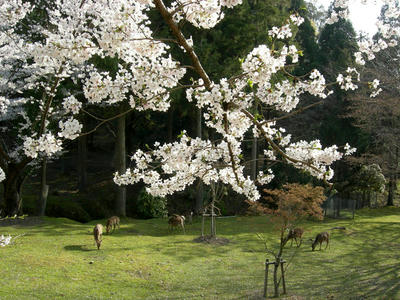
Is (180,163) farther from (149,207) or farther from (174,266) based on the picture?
(149,207)

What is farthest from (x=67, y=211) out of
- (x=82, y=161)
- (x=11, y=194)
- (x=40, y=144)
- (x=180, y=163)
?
(x=40, y=144)

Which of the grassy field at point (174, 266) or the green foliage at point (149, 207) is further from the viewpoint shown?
the green foliage at point (149, 207)

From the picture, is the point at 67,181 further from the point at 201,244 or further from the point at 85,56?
the point at 85,56

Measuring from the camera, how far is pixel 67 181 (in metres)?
21.2

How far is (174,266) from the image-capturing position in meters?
8.66

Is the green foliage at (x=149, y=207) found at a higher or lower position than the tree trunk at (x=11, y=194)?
lower

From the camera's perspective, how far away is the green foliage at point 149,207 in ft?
53.3

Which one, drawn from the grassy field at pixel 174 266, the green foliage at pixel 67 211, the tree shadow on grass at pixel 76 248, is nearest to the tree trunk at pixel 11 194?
the grassy field at pixel 174 266

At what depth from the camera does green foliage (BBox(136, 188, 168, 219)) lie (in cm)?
1623

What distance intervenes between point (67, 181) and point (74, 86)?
30.0 feet

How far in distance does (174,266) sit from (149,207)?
25.6 ft

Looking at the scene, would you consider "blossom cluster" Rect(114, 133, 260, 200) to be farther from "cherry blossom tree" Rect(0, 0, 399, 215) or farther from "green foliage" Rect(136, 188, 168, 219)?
"green foliage" Rect(136, 188, 168, 219)

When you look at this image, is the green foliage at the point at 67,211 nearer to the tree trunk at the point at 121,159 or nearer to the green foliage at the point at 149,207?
the tree trunk at the point at 121,159

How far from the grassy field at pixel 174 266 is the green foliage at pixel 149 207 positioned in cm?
323
